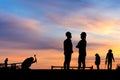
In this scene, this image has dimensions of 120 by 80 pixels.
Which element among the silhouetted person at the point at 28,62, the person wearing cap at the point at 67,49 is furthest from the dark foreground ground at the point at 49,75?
the silhouetted person at the point at 28,62

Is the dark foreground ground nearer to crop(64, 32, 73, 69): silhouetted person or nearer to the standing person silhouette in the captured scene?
crop(64, 32, 73, 69): silhouetted person

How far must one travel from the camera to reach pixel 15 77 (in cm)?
2973

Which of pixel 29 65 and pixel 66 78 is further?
pixel 29 65

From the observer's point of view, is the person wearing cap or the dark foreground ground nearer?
the dark foreground ground

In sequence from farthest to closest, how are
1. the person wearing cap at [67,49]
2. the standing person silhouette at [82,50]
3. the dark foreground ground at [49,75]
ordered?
the standing person silhouette at [82,50]
the person wearing cap at [67,49]
the dark foreground ground at [49,75]

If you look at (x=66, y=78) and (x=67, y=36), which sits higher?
(x=67, y=36)

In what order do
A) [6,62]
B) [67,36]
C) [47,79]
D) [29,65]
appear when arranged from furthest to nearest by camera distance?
[6,62] < [29,65] < [67,36] < [47,79]

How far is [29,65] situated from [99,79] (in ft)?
47.2

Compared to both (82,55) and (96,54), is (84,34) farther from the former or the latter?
(96,54)

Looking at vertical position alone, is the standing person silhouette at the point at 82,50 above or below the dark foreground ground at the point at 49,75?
above

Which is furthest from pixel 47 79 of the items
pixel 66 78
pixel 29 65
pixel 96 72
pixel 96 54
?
pixel 96 54


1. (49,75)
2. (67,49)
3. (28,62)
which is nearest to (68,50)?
(67,49)

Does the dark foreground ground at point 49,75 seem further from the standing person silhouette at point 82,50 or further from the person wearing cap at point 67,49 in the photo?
the standing person silhouette at point 82,50

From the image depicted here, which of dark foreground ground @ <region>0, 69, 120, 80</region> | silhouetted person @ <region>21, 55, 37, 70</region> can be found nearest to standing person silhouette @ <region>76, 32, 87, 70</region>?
dark foreground ground @ <region>0, 69, 120, 80</region>
